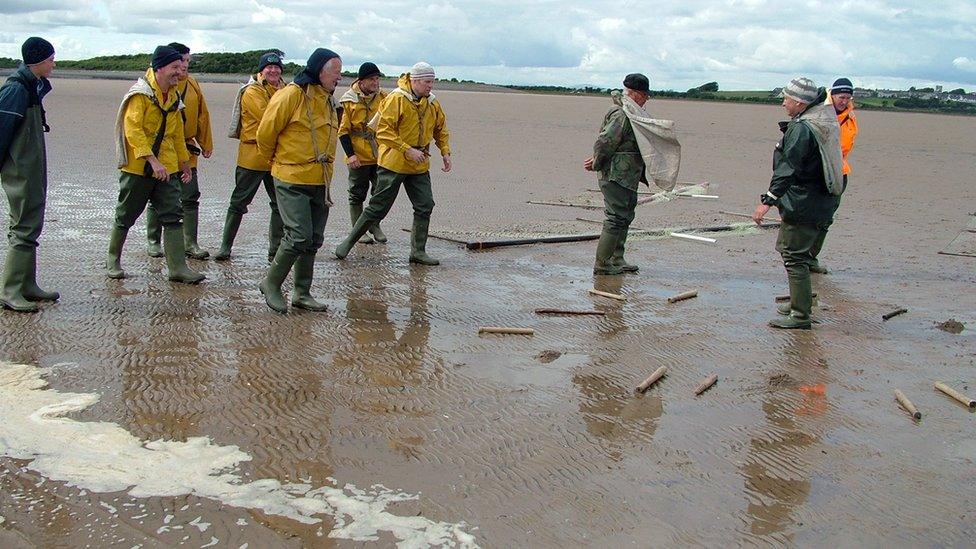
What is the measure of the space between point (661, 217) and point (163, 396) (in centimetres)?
941

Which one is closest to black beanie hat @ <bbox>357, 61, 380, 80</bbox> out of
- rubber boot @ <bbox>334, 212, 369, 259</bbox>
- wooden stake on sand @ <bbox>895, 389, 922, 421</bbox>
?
rubber boot @ <bbox>334, 212, 369, 259</bbox>

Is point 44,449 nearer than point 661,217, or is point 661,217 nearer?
point 44,449

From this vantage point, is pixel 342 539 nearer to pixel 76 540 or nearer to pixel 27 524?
pixel 76 540

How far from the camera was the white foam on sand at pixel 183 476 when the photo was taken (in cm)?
389

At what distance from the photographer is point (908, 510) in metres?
4.31

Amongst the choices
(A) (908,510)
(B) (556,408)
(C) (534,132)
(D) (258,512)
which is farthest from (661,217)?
(C) (534,132)

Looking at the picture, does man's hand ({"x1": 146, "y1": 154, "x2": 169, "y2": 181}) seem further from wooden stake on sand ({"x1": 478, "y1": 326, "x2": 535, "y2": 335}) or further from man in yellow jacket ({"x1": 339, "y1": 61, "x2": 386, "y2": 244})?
wooden stake on sand ({"x1": 478, "y1": 326, "x2": 535, "y2": 335})

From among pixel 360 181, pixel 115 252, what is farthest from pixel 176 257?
pixel 360 181

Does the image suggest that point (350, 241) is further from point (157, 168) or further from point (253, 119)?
point (157, 168)

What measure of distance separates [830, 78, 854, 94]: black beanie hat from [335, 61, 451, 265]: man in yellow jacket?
4.04 metres

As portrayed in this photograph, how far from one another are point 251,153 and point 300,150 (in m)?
1.98

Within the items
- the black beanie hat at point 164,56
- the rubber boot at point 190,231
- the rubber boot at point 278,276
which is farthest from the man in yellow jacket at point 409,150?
the black beanie hat at point 164,56

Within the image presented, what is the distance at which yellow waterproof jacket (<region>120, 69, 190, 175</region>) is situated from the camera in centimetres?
736

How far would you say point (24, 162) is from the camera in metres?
6.70
